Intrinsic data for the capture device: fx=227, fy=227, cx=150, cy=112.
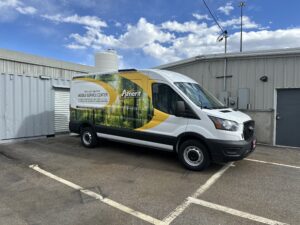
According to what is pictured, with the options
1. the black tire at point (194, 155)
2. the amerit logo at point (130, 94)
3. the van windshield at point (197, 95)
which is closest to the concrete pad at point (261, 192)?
the black tire at point (194, 155)

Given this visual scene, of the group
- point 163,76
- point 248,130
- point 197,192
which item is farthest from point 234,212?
point 163,76

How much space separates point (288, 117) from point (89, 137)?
7.13m

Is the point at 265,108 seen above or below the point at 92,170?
above

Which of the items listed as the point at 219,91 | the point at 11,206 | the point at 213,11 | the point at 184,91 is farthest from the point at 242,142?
the point at 213,11

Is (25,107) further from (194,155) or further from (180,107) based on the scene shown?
(194,155)

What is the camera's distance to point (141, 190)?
4.19 metres

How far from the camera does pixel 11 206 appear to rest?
140 inches

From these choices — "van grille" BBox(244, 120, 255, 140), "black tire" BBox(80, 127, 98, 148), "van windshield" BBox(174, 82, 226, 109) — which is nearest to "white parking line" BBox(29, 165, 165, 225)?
"black tire" BBox(80, 127, 98, 148)

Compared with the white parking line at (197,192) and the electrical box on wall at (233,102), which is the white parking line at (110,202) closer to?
the white parking line at (197,192)

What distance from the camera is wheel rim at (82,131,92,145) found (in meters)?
7.43

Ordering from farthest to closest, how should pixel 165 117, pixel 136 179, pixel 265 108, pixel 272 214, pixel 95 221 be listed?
pixel 265 108
pixel 165 117
pixel 136 179
pixel 272 214
pixel 95 221

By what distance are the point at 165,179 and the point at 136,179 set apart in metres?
0.61

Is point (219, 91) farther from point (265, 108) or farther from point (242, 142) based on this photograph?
point (242, 142)

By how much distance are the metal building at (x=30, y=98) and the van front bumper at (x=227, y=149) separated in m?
7.08
